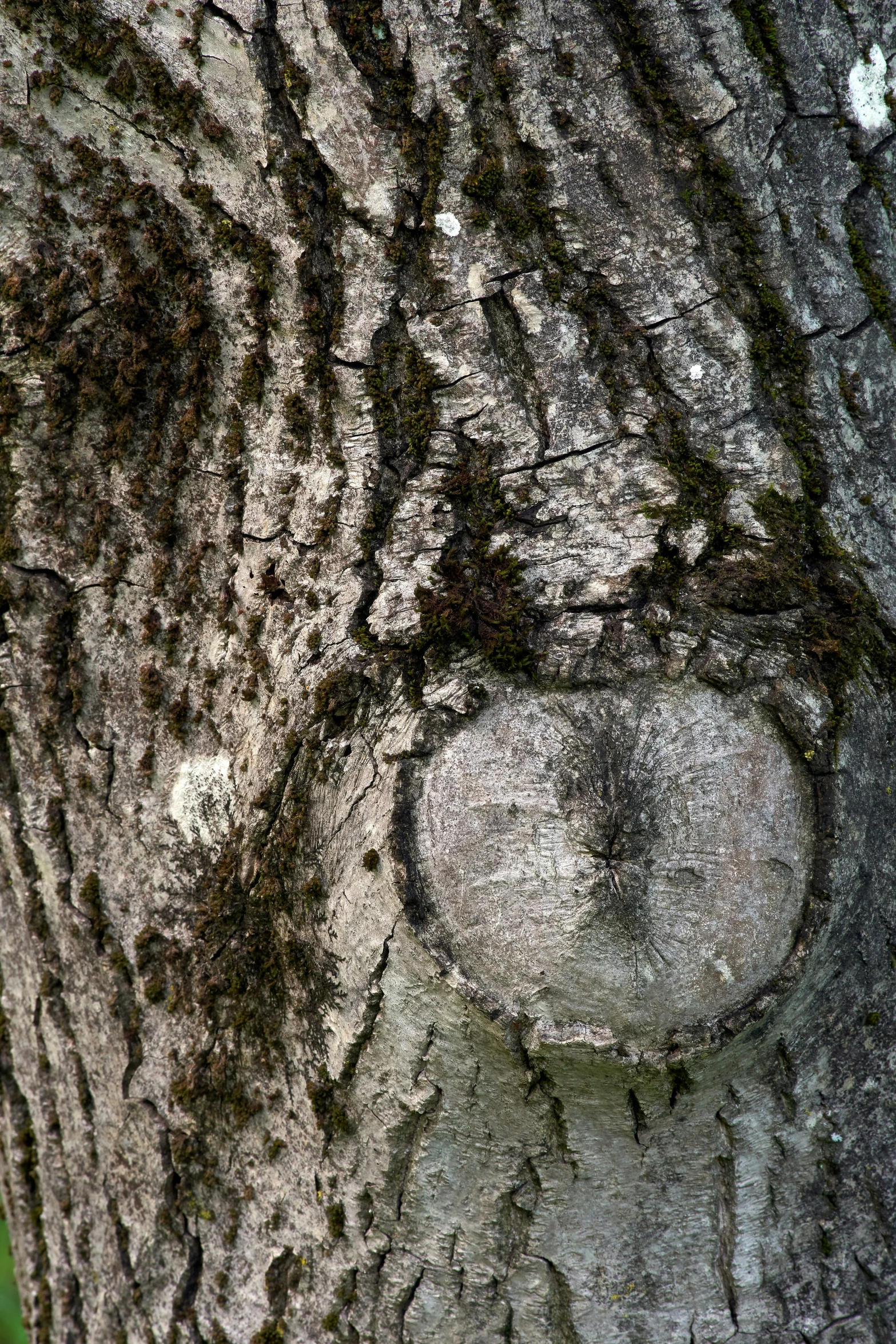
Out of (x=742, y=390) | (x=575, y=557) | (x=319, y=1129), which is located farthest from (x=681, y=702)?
(x=319, y=1129)

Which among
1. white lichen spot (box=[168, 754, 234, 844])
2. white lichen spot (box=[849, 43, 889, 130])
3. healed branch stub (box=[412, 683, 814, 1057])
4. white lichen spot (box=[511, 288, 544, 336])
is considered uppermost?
white lichen spot (box=[849, 43, 889, 130])

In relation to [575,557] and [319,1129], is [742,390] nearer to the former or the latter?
[575,557]

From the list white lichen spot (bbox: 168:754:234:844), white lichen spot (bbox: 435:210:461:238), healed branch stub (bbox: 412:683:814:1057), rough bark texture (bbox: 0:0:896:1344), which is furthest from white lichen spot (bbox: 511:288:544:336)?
white lichen spot (bbox: 168:754:234:844)

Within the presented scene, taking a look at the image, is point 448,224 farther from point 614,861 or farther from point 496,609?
point 614,861

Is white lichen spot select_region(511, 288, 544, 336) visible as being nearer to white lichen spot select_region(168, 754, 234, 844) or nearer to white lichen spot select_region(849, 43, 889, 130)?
white lichen spot select_region(849, 43, 889, 130)

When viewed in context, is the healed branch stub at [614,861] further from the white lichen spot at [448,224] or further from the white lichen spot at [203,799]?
the white lichen spot at [448,224]

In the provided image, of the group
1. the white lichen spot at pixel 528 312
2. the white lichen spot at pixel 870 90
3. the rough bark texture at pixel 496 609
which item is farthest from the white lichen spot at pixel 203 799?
the white lichen spot at pixel 870 90

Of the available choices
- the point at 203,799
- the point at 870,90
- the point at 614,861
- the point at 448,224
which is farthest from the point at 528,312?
the point at 203,799
